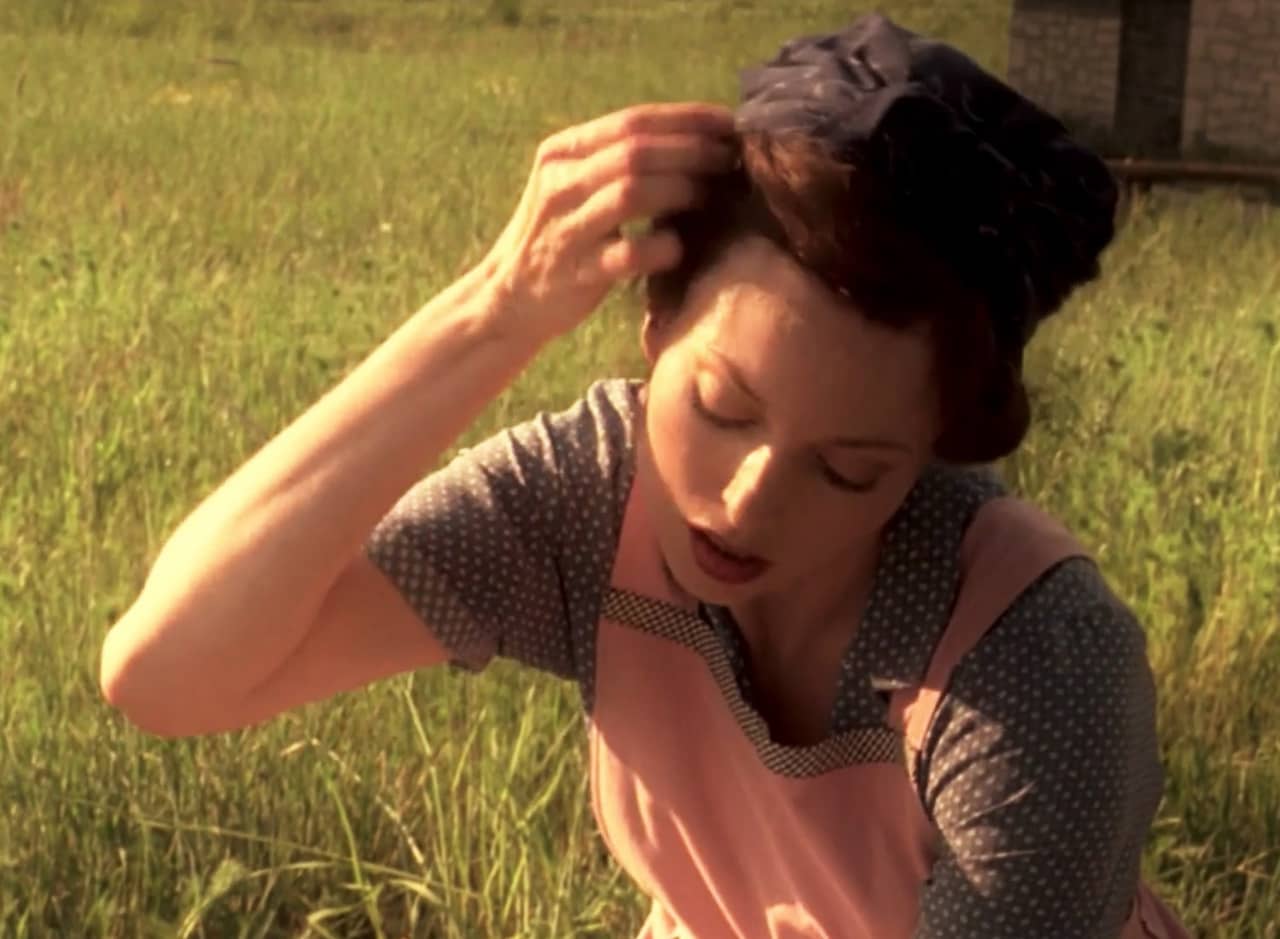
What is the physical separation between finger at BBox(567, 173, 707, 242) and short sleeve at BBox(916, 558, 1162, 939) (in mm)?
400

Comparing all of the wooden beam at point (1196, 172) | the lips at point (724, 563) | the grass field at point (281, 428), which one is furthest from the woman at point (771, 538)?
the wooden beam at point (1196, 172)

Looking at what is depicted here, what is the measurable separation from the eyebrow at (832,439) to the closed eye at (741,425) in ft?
0.08

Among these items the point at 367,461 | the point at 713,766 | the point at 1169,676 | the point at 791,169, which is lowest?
the point at 1169,676

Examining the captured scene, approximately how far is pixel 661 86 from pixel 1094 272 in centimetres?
740

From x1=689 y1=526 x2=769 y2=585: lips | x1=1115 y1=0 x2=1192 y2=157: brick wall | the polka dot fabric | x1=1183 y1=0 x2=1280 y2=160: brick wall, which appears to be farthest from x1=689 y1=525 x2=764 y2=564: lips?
x1=1115 y1=0 x2=1192 y2=157: brick wall

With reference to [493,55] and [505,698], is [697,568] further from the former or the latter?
[493,55]

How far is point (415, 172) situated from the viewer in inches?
271

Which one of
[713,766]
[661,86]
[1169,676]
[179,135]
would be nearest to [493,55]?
[661,86]

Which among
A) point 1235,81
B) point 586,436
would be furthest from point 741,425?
point 1235,81

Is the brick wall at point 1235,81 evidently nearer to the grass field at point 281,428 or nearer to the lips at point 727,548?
the grass field at point 281,428

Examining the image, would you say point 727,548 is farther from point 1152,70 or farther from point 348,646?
point 1152,70

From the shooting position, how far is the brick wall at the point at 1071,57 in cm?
1079

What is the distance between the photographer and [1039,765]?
1.57m

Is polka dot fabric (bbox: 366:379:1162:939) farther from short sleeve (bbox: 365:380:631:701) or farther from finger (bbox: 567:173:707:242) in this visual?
finger (bbox: 567:173:707:242)
